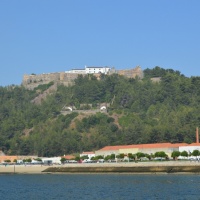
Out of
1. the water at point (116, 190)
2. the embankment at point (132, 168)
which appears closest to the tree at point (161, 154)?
the embankment at point (132, 168)

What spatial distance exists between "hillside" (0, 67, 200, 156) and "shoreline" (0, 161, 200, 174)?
73.5ft

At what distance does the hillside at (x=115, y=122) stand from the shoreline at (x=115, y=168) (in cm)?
2241

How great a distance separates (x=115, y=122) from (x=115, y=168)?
65.0 meters

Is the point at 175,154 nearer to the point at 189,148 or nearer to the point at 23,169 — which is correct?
the point at 189,148

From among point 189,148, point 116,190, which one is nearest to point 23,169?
point 189,148

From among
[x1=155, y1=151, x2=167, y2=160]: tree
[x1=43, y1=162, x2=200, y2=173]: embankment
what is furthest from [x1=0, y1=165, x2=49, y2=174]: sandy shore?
[x1=155, y1=151, x2=167, y2=160]: tree

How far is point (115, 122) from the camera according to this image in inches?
6821

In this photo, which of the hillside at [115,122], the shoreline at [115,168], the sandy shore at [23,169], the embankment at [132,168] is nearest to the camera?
the embankment at [132,168]

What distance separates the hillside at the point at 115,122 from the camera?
487ft

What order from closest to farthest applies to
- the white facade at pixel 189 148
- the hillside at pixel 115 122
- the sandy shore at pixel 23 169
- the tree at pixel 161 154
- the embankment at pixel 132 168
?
the embankment at pixel 132 168 → the tree at pixel 161 154 → the white facade at pixel 189 148 → the sandy shore at pixel 23 169 → the hillside at pixel 115 122

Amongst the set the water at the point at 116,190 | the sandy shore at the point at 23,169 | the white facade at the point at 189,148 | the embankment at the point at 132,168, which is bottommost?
the water at the point at 116,190

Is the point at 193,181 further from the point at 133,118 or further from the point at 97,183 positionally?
the point at 133,118

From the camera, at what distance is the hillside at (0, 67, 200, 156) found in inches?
5842

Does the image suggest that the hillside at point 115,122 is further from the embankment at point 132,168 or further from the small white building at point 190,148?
the embankment at point 132,168
